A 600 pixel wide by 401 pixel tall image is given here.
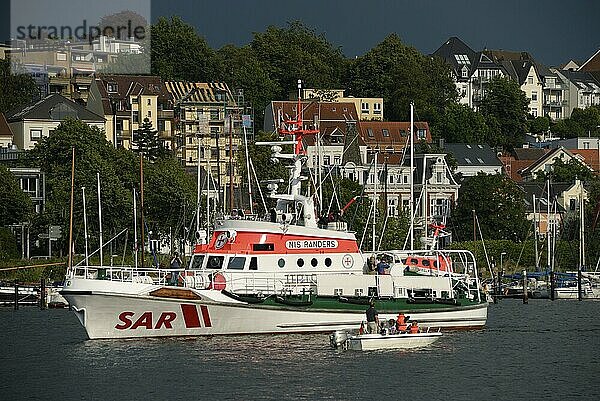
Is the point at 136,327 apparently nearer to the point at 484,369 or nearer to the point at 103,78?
the point at 484,369

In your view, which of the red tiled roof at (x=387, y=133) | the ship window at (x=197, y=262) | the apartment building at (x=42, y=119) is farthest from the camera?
the red tiled roof at (x=387, y=133)

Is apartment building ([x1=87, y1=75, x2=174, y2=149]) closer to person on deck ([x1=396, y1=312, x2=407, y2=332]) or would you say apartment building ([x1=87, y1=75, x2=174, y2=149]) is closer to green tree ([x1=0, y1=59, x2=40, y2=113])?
green tree ([x1=0, y1=59, x2=40, y2=113])

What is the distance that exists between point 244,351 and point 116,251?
5569cm

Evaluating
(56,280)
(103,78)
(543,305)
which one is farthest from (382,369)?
(103,78)

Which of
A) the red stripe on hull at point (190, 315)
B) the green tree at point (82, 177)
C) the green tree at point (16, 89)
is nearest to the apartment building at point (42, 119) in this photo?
the green tree at point (16, 89)

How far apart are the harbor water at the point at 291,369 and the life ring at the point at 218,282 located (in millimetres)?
2760

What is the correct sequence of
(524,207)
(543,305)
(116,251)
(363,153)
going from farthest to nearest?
(363,153) < (524,207) < (116,251) < (543,305)

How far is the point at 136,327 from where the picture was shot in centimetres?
6900

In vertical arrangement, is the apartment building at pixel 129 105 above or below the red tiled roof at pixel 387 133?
above

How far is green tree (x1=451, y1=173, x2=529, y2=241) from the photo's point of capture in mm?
151625

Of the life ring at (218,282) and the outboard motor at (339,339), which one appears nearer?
the outboard motor at (339,339)

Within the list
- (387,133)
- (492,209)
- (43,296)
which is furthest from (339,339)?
(387,133)

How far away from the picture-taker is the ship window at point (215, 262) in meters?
70.2

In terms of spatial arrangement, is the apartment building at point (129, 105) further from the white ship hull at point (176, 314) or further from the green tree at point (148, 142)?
the white ship hull at point (176, 314)
